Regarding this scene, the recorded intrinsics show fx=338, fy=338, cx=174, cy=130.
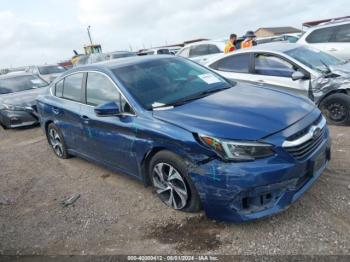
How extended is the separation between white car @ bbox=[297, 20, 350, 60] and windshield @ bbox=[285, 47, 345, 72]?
7.32ft

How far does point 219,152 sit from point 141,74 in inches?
67.5

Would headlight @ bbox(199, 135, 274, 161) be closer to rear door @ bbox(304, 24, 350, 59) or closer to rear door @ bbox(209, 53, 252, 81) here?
rear door @ bbox(209, 53, 252, 81)

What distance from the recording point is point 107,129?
13.6 ft

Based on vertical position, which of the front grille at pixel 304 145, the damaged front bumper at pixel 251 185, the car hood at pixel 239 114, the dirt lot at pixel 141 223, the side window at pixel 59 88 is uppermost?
the side window at pixel 59 88

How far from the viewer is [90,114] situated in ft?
14.6

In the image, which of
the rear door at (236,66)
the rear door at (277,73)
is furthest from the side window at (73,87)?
the rear door at (277,73)

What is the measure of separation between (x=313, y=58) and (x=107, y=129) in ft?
13.7

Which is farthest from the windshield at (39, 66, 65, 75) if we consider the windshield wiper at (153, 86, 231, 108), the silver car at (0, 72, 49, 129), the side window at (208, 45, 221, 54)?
the windshield wiper at (153, 86, 231, 108)

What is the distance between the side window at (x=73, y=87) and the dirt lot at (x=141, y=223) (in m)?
1.21

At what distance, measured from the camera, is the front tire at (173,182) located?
3348 mm

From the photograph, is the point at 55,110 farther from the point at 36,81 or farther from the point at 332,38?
the point at 332,38

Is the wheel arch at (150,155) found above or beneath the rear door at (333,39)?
beneath

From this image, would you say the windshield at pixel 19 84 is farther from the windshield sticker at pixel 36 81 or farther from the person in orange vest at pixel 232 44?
the person in orange vest at pixel 232 44

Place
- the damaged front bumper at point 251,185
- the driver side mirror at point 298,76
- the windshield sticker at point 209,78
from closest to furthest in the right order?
1. the damaged front bumper at point 251,185
2. the windshield sticker at point 209,78
3. the driver side mirror at point 298,76
